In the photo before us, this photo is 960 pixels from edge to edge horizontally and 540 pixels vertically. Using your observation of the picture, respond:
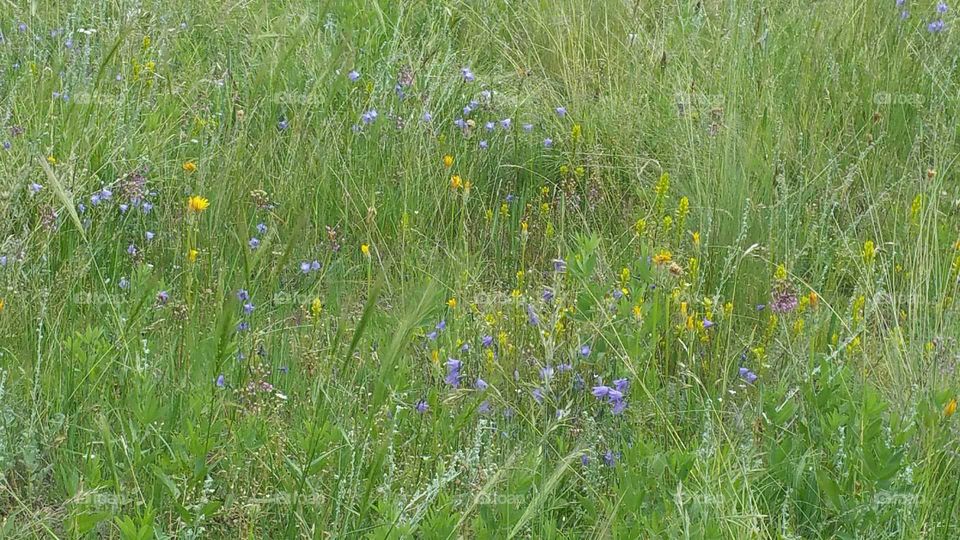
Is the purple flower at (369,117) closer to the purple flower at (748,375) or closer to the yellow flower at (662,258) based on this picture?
the yellow flower at (662,258)

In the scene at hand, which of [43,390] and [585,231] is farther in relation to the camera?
[585,231]

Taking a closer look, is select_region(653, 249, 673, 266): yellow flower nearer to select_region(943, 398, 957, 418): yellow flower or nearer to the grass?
the grass

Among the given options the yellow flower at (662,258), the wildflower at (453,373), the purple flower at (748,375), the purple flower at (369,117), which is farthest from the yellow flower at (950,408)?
the purple flower at (369,117)

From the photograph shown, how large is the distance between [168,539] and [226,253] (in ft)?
4.30

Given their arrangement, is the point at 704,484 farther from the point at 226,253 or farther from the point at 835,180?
the point at 835,180

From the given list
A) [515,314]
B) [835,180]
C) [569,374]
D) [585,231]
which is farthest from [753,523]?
[835,180]

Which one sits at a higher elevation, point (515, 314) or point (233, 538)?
point (515, 314)

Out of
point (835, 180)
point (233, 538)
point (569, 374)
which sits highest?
point (835, 180)

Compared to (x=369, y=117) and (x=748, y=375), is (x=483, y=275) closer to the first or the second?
(x=369, y=117)

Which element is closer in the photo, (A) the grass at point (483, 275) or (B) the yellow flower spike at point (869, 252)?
(A) the grass at point (483, 275)

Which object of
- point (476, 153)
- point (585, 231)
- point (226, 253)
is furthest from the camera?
point (476, 153)

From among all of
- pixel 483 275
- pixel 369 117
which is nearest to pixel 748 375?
pixel 483 275

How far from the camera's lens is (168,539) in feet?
6.01

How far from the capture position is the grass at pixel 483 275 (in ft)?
6.48
